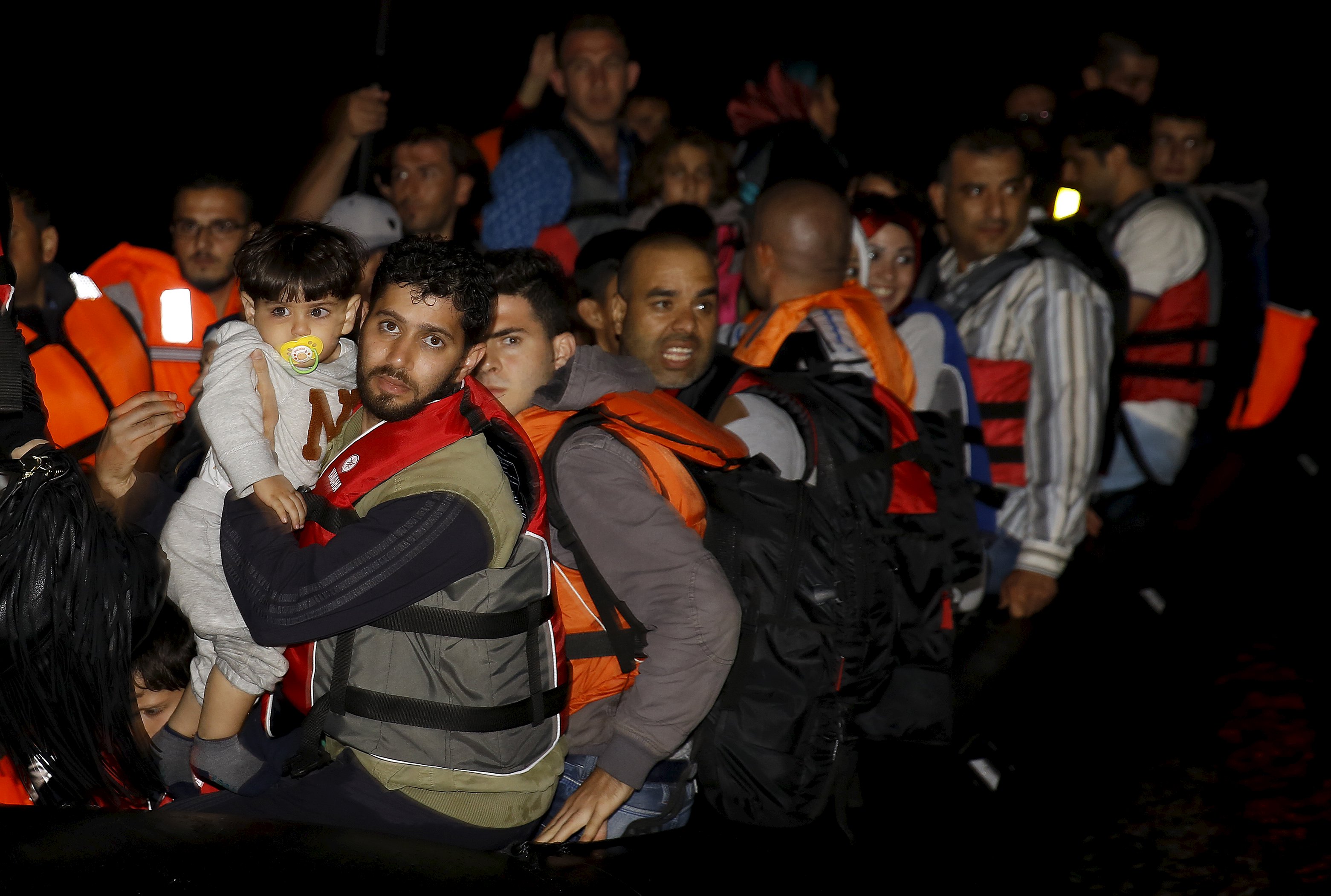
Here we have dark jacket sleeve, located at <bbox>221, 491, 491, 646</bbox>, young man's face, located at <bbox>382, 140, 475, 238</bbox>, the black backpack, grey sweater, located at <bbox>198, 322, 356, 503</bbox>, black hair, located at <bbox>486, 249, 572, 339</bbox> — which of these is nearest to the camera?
dark jacket sleeve, located at <bbox>221, 491, 491, 646</bbox>

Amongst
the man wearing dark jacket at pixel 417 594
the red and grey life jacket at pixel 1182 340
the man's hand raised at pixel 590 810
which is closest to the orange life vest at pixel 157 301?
the man wearing dark jacket at pixel 417 594

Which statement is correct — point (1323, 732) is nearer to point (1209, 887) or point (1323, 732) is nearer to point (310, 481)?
point (1209, 887)

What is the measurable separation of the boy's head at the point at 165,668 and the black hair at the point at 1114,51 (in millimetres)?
6698

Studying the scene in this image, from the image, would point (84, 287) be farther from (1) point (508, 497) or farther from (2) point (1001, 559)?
(2) point (1001, 559)

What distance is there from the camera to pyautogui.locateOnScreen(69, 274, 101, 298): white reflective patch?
9.52ft

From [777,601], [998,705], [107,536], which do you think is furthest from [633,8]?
[107,536]

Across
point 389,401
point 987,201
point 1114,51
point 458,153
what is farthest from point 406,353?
point 1114,51

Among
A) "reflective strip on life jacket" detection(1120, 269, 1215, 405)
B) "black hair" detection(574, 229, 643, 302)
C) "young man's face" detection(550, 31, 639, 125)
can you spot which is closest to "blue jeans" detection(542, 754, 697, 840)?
"black hair" detection(574, 229, 643, 302)

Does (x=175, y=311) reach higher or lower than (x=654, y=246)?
lower

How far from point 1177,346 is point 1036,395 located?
1256mm

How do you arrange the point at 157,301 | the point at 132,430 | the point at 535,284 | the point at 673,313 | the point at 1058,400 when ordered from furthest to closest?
the point at 1058,400
the point at 157,301
the point at 673,313
the point at 535,284
the point at 132,430

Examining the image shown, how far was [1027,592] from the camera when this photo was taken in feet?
14.4

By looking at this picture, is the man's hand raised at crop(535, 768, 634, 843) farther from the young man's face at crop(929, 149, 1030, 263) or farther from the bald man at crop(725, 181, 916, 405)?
the young man's face at crop(929, 149, 1030, 263)

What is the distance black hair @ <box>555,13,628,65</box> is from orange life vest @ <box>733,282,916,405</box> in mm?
2350
